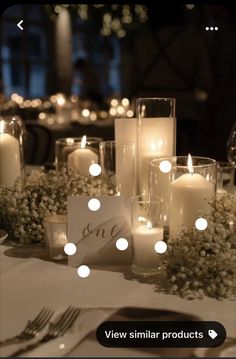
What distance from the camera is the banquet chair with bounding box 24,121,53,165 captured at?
289 centimetres

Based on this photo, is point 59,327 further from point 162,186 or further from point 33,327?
point 162,186

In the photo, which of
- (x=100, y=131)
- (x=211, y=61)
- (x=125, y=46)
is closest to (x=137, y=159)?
(x=100, y=131)

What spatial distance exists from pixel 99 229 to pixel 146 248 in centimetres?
10

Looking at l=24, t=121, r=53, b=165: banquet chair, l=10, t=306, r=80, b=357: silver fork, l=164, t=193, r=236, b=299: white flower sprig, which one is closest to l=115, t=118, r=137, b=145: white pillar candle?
l=164, t=193, r=236, b=299: white flower sprig

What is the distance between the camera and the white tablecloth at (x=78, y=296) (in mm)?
720

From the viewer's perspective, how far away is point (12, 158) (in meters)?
1.26

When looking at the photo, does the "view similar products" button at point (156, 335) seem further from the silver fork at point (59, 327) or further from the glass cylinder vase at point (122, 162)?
the glass cylinder vase at point (122, 162)

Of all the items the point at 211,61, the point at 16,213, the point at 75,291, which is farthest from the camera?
the point at 211,61

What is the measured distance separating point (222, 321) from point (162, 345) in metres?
0.12

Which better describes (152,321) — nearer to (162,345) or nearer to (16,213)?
(162,345)

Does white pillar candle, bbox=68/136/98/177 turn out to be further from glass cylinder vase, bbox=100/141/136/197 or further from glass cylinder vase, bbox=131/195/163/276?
glass cylinder vase, bbox=131/195/163/276

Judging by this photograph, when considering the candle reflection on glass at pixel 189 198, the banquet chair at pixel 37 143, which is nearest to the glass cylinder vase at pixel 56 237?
the candle reflection on glass at pixel 189 198
